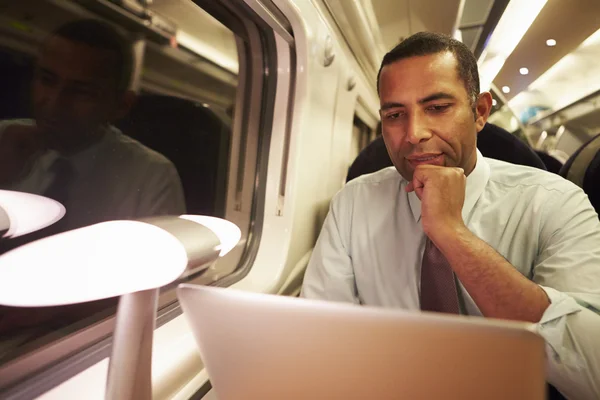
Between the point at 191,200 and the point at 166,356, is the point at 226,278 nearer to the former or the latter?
the point at 191,200

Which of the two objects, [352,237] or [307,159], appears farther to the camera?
[307,159]

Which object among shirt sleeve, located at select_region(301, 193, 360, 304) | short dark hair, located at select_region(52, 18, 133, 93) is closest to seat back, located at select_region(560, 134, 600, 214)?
shirt sleeve, located at select_region(301, 193, 360, 304)

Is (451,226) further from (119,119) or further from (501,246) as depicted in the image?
(119,119)

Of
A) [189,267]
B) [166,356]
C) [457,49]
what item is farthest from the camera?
[457,49]

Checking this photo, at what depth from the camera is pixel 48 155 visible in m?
0.85

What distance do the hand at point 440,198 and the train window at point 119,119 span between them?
0.77m

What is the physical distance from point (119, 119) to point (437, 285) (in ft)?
3.29

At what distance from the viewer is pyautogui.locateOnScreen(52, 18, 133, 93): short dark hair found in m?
0.86

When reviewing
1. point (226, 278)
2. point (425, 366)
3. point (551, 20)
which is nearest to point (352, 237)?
point (226, 278)

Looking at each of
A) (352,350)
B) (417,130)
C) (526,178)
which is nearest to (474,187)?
(526,178)

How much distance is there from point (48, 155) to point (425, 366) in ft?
2.97

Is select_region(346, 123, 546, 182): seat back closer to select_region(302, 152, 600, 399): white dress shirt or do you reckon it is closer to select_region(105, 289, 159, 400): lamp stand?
select_region(302, 152, 600, 399): white dress shirt

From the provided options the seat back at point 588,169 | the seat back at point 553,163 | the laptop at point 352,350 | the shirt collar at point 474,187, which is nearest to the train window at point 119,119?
the laptop at point 352,350

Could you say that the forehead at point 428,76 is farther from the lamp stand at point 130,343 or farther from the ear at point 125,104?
A: the lamp stand at point 130,343
